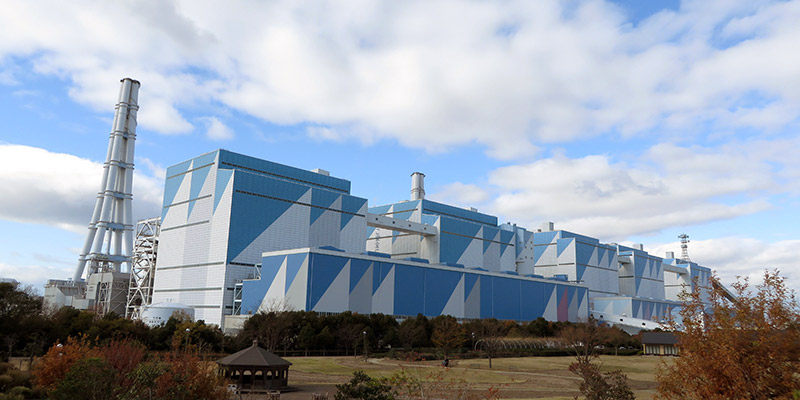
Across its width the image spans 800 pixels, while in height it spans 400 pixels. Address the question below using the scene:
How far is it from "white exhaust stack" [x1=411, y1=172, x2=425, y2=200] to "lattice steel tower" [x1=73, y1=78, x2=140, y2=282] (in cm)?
6619

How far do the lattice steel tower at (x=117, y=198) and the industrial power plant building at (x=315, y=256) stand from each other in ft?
52.4

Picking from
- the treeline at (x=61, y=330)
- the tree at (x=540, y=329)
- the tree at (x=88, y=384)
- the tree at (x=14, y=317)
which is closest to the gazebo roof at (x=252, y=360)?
the treeline at (x=61, y=330)

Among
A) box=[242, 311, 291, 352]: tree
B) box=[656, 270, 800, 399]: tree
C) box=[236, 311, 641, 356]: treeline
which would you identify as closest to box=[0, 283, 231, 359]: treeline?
box=[242, 311, 291, 352]: tree

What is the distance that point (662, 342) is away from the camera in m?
84.6

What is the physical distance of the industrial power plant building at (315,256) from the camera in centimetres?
8681

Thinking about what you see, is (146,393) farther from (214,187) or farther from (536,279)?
(536,279)

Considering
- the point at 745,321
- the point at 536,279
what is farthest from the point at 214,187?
the point at 745,321

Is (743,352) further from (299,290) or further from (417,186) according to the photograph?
(417,186)

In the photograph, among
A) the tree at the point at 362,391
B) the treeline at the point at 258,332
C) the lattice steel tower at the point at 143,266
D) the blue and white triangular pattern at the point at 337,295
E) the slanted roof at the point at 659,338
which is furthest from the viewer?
the lattice steel tower at the point at 143,266

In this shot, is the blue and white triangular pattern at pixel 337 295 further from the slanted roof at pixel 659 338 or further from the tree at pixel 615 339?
the slanted roof at pixel 659 338

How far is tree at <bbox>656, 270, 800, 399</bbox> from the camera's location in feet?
50.5

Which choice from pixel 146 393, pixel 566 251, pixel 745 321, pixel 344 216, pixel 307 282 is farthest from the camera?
pixel 566 251

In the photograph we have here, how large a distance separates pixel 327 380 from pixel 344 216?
211ft

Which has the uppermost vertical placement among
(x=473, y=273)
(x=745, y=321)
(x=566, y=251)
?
(x=566, y=251)
